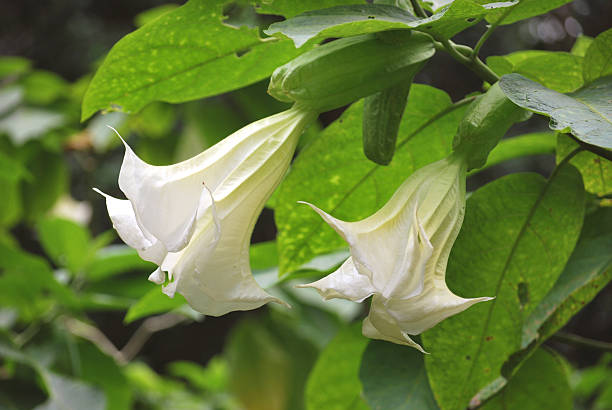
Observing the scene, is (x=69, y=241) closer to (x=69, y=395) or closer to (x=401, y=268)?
(x=69, y=395)

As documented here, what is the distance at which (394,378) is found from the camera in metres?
0.47

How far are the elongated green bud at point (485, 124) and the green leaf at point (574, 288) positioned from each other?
164 mm

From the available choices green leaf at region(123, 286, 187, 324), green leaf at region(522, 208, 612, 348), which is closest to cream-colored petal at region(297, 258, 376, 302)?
green leaf at region(522, 208, 612, 348)

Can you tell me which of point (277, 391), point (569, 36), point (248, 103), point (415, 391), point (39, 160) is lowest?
point (277, 391)

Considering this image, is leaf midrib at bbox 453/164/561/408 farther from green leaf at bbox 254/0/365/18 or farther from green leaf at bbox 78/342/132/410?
green leaf at bbox 78/342/132/410

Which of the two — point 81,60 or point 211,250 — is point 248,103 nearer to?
point 211,250

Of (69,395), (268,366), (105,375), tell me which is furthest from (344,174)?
(268,366)

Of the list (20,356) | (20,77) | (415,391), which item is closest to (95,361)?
(20,356)

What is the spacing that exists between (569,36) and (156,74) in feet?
7.50

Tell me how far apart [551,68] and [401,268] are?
23 centimetres

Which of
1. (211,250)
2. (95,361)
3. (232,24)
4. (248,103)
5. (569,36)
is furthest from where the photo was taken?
(569,36)

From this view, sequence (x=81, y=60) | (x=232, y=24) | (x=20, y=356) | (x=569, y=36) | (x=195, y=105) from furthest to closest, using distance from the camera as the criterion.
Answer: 1. (x=81, y=60)
2. (x=569, y=36)
3. (x=195, y=105)
4. (x=20, y=356)
5. (x=232, y=24)

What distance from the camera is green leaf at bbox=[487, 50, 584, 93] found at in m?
0.40

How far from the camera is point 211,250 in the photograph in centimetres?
27
